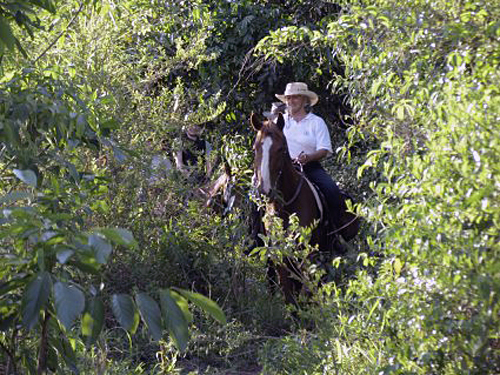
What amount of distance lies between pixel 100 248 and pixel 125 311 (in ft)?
1.00

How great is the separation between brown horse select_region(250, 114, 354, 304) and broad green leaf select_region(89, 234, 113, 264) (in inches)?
220

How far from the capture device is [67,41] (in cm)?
833

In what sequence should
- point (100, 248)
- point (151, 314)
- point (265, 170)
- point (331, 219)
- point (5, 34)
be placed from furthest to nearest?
1. point (331, 219)
2. point (265, 170)
3. point (5, 34)
4. point (151, 314)
5. point (100, 248)

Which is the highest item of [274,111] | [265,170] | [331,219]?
[265,170]

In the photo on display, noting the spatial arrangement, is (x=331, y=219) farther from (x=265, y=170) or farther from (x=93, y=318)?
(x=93, y=318)

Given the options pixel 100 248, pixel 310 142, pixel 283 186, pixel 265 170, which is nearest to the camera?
pixel 100 248

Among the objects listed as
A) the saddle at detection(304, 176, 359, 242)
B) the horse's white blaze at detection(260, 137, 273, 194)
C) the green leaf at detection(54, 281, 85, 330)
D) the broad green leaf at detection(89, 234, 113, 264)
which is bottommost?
the saddle at detection(304, 176, 359, 242)

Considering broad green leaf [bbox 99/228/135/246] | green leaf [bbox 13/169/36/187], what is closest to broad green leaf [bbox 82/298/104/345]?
broad green leaf [bbox 99/228/135/246]

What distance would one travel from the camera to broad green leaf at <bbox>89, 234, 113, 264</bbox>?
120 inches

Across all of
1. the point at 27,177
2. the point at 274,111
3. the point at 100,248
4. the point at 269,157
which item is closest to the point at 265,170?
the point at 269,157

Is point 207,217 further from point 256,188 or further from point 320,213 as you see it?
point 320,213

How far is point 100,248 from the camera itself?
308 centimetres

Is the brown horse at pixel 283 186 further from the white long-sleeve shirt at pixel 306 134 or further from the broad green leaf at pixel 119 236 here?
the broad green leaf at pixel 119 236

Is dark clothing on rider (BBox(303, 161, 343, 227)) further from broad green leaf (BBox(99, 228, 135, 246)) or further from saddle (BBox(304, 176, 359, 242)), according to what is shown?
broad green leaf (BBox(99, 228, 135, 246))
